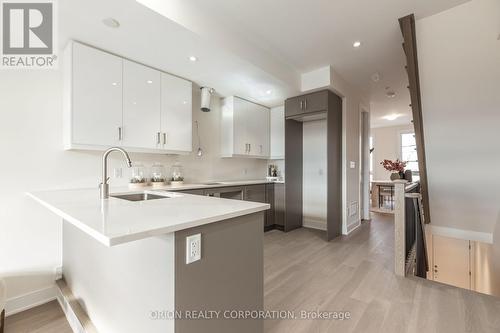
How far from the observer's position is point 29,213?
6.67 ft

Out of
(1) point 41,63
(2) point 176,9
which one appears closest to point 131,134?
(1) point 41,63

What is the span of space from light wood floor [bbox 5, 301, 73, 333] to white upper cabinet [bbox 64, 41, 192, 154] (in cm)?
147

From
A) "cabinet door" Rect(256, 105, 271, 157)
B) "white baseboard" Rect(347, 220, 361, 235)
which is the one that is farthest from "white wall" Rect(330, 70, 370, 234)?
"cabinet door" Rect(256, 105, 271, 157)

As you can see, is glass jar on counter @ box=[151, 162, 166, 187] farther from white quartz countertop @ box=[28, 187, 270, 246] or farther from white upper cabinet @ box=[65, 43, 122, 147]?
white quartz countertop @ box=[28, 187, 270, 246]

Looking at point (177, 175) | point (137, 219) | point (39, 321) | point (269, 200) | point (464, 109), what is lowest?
point (39, 321)

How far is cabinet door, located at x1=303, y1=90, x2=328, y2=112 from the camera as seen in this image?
3.42 meters

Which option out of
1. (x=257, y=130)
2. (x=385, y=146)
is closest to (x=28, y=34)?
(x=257, y=130)

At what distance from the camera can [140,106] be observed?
254 centimetres

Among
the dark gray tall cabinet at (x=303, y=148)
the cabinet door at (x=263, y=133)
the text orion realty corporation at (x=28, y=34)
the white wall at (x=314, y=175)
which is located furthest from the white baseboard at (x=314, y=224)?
the text orion realty corporation at (x=28, y=34)

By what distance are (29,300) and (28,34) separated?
240cm

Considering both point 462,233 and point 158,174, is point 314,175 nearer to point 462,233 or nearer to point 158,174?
point 462,233

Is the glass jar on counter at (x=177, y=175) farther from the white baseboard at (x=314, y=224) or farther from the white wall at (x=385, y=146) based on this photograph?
the white wall at (x=385, y=146)

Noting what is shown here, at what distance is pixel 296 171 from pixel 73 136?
333cm

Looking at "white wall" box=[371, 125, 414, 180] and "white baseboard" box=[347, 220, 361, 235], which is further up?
"white wall" box=[371, 125, 414, 180]
